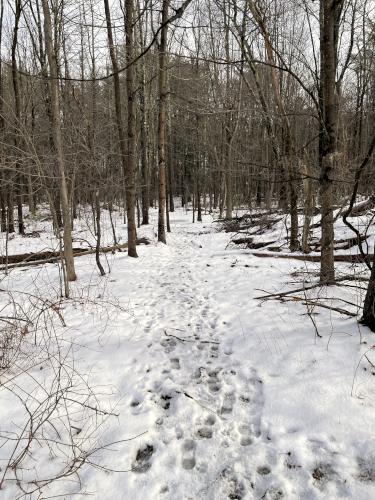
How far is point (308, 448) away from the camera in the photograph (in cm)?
229

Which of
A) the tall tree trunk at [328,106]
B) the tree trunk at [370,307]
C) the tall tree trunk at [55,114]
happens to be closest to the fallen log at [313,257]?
the tall tree trunk at [328,106]

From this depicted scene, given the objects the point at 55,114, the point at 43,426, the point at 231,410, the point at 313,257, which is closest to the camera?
the point at 43,426

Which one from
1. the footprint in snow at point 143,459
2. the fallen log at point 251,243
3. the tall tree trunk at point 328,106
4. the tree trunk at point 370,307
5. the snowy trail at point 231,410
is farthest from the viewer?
the fallen log at point 251,243

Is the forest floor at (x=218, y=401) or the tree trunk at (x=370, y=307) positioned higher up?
the tree trunk at (x=370, y=307)

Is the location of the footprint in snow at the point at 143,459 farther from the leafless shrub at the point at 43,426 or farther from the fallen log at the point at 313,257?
the fallen log at the point at 313,257

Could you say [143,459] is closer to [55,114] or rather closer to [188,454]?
[188,454]

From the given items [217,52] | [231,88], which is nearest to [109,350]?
[231,88]

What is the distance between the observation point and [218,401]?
2.93m

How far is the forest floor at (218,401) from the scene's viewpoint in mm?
2102

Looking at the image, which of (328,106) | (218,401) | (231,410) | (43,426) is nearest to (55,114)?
(328,106)

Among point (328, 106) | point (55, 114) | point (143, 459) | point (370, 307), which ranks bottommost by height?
point (143, 459)

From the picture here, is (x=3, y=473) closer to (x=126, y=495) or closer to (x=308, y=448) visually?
(x=126, y=495)

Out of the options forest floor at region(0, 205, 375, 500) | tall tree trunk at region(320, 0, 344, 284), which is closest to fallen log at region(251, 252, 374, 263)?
forest floor at region(0, 205, 375, 500)

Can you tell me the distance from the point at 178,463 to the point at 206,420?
0.48 m
